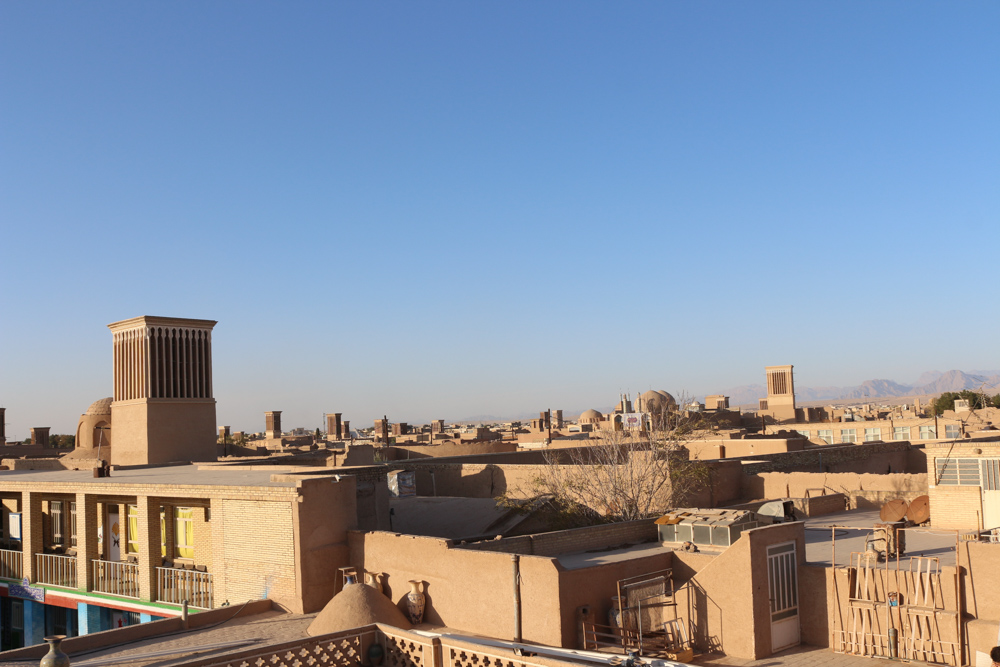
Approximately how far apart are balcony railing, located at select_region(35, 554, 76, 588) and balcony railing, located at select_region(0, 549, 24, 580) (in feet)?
2.75

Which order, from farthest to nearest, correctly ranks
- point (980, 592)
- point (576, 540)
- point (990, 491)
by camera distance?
point (990, 491) → point (576, 540) → point (980, 592)

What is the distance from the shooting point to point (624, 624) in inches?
559

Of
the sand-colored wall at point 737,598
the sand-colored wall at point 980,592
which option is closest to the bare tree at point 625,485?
the sand-colored wall at point 737,598

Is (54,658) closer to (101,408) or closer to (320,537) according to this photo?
(320,537)

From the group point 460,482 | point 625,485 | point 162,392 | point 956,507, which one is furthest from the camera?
point 162,392

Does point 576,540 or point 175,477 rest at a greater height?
point 175,477

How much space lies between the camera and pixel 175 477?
21688mm

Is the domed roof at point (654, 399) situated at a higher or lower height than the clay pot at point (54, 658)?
higher

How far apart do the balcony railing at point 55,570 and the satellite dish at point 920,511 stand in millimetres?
20073

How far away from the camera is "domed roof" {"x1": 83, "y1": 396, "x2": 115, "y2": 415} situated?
4062 centimetres

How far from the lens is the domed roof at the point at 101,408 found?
1599 inches

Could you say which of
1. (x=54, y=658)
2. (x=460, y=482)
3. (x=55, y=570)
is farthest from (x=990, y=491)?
(x=55, y=570)

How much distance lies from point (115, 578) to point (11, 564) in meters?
4.61

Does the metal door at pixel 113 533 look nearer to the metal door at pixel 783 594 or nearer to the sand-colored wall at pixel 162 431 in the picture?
the sand-colored wall at pixel 162 431
